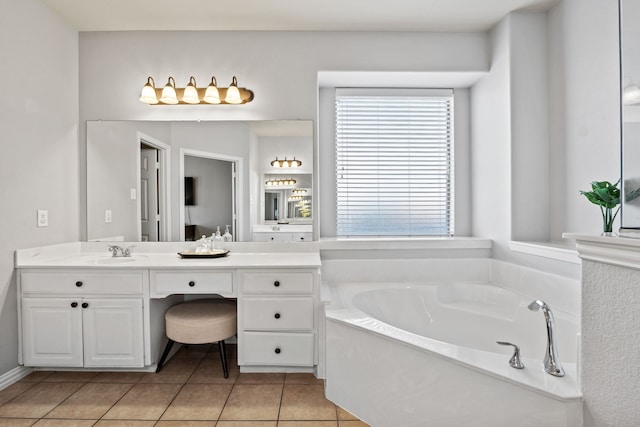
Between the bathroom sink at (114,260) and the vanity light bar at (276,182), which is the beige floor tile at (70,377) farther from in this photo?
the vanity light bar at (276,182)

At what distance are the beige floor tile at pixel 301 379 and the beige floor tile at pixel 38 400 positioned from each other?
50.6 inches

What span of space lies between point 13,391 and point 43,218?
1.07 m

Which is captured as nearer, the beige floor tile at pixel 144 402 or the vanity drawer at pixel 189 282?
the beige floor tile at pixel 144 402

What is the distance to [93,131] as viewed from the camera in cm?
286

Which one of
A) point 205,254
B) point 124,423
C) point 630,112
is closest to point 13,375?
point 124,423

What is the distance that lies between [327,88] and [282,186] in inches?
38.8

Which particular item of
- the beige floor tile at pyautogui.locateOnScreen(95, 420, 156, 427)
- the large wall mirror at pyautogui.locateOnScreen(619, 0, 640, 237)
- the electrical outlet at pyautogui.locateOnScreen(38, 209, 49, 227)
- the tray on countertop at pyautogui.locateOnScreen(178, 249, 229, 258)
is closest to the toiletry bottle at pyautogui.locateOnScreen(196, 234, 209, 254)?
the tray on countertop at pyautogui.locateOnScreen(178, 249, 229, 258)

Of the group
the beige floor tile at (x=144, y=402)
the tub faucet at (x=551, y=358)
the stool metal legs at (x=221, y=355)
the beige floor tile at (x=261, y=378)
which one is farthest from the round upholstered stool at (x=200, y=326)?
the tub faucet at (x=551, y=358)

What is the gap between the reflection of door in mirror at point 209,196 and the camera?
9.30ft

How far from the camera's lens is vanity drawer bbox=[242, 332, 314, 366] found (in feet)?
7.72

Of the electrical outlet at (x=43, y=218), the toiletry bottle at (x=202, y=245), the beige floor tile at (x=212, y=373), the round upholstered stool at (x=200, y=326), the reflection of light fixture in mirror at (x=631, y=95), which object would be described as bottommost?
the beige floor tile at (x=212, y=373)

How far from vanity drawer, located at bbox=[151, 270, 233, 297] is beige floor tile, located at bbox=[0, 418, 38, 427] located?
32.7 inches

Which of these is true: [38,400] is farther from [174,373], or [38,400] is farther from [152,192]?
[152,192]

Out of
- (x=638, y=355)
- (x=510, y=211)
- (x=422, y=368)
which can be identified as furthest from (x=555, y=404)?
(x=510, y=211)
